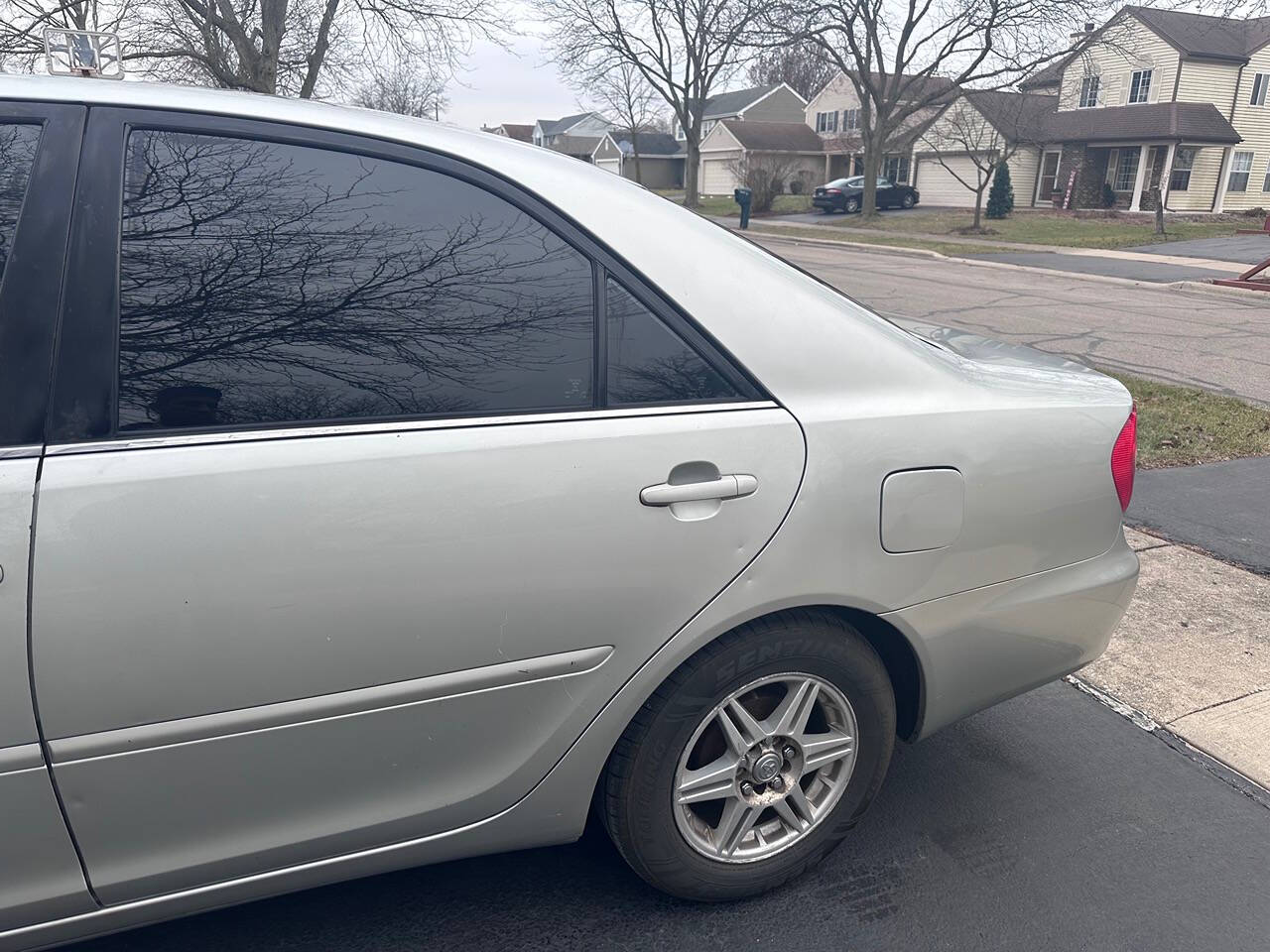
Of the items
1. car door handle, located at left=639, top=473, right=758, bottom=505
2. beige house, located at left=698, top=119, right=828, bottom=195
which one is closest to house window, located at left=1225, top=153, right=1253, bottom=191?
beige house, located at left=698, top=119, right=828, bottom=195

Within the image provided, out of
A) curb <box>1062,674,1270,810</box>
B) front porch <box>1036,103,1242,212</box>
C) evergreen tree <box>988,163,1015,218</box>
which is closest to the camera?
curb <box>1062,674,1270,810</box>

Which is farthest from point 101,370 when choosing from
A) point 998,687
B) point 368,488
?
point 998,687

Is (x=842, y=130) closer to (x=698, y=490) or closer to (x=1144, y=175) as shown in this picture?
(x=1144, y=175)

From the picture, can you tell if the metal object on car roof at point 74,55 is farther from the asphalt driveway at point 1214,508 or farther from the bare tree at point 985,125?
the bare tree at point 985,125

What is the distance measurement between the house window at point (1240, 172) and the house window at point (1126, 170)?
11.7ft

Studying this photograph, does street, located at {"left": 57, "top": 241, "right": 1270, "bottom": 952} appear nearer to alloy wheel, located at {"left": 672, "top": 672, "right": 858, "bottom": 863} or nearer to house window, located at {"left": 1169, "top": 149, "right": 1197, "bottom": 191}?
alloy wheel, located at {"left": 672, "top": 672, "right": 858, "bottom": 863}

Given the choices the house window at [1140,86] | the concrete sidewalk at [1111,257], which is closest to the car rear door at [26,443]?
the concrete sidewalk at [1111,257]

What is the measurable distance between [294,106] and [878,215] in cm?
3720

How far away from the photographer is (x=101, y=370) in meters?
1.65

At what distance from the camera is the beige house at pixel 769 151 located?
5338cm

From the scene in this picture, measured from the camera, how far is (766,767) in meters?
2.26

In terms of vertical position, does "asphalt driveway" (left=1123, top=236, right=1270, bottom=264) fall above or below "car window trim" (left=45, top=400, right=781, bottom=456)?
below

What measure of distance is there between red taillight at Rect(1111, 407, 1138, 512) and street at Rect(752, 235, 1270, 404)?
3.50m

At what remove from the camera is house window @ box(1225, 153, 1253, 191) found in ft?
123
